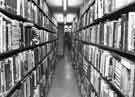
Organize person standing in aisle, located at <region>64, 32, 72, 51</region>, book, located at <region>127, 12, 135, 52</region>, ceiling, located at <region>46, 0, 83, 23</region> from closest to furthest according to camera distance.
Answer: book, located at <region>127, 12, 135, 52</region> < ceiling, located at <region>46, 0, 83, 23</region> < person standing in aisle, located at <region>64, 32, 72, 51</region>

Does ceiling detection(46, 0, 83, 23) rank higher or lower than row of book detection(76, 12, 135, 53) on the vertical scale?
higher

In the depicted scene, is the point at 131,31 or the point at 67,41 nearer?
the point at 131,31

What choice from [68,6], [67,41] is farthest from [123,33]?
[67,41]

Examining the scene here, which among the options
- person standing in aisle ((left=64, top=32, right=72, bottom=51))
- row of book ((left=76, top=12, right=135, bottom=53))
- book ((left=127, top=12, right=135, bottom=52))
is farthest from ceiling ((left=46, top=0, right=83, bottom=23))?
person standing in aisle ((left=64, top=32, right=72, bottom=51))

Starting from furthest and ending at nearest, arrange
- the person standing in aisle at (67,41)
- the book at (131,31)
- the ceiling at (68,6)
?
the person standing in aisle at (67,41), the ceiling at (68,6), the book at (131,31)

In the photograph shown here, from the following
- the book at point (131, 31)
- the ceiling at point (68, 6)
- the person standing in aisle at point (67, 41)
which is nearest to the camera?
the book at point (131, 31)

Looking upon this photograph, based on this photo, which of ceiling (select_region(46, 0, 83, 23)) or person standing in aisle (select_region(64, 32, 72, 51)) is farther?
person standing in aisle (select_region(64, 32, 72, 51))

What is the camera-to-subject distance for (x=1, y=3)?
943mm

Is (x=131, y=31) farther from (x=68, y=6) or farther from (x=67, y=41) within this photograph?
(x=67, y=41)

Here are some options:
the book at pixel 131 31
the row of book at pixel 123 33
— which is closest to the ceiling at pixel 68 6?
the row of book at pixel 123 33

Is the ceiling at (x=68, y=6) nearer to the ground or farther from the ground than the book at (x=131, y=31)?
farther from the ground

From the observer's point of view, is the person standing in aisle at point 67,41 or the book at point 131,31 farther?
the person standing in aisle at point 67,41

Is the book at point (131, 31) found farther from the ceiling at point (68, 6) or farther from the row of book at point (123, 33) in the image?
the ceiling at point (68, 6)

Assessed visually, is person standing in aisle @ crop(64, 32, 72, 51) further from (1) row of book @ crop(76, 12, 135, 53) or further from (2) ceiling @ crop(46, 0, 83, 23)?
(1) row of book @ crop(76, 12, 135, 53)
